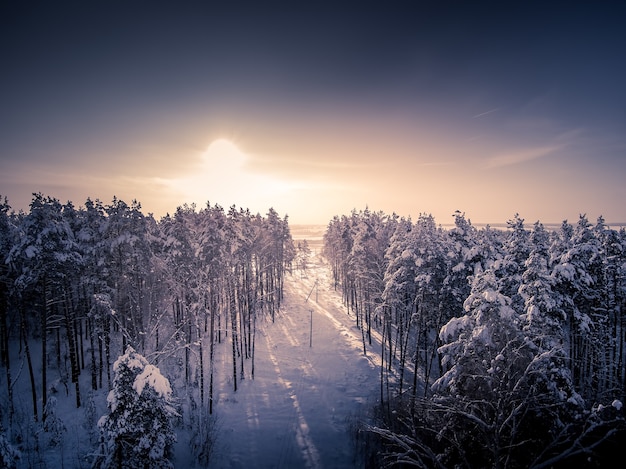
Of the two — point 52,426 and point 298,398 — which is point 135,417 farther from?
point 298,398

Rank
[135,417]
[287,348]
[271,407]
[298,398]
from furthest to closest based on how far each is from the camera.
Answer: [287,348] → [298,398] → [271,407] → [135,417]

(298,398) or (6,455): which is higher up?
(6,455)

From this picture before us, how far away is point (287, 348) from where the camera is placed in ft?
117

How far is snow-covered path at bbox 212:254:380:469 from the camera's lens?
64.5ft

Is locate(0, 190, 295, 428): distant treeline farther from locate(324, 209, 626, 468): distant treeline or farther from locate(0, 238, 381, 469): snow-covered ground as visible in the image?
locate(324, 209, 626, 468): distant treeline

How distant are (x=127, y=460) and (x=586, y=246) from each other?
31083mm

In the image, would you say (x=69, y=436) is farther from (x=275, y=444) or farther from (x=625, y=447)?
(x=625, y=447)

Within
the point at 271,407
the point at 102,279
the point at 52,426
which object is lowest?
the point at 271,407

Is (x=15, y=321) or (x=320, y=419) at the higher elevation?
(x=15, y=321)

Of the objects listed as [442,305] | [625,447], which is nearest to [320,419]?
[442,305]

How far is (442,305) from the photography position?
2012 cm

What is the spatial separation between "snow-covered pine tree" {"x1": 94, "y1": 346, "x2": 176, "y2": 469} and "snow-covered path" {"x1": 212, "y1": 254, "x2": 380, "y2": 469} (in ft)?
29.0

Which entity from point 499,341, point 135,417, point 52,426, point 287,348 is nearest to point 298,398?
point 287,348

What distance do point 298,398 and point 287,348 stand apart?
10038 millimetres
